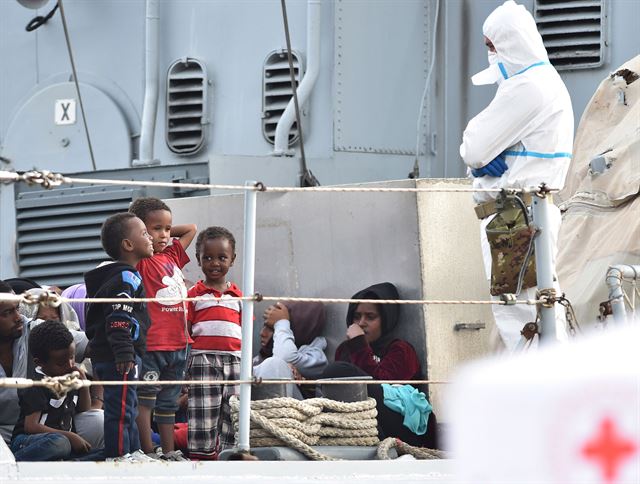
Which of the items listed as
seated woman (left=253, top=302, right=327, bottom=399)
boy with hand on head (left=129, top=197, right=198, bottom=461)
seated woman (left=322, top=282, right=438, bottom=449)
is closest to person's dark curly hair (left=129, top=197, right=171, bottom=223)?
boy with hand on head (left=129, top=197, right=198, bottom=461)

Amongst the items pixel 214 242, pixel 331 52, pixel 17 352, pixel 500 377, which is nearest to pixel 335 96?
pixel 331 52

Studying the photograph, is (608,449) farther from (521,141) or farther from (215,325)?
(215,325)

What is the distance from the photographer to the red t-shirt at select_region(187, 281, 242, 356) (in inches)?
182

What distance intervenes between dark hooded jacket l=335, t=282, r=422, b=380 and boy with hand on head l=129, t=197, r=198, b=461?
2.60ft

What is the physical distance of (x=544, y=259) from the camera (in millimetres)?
3936

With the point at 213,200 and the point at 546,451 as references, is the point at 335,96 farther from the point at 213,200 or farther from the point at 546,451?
the point at 546,451

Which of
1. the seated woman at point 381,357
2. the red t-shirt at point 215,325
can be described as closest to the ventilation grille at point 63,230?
the seated woman at point 381,357

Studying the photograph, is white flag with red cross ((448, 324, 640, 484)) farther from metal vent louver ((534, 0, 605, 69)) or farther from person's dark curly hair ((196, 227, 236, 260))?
metal vent louver ((534, 0, 605, 69))

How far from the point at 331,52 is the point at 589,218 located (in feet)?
6.09

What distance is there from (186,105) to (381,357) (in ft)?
8.95

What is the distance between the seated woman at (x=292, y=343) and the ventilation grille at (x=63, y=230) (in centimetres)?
199

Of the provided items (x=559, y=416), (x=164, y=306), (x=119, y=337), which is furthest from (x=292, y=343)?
(x=559, y=416)

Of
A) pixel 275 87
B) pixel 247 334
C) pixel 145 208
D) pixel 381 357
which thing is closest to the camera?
pixel 247 334

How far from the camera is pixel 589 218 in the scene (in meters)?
6.00
